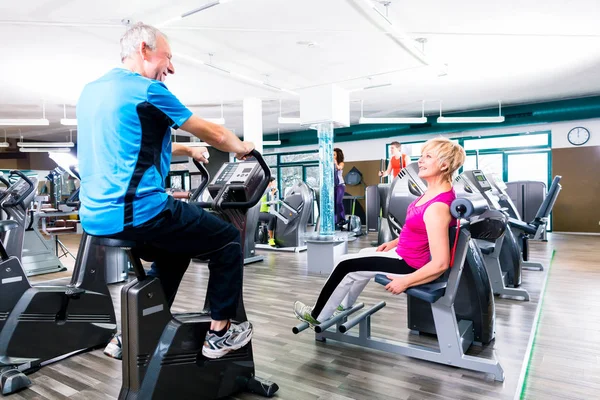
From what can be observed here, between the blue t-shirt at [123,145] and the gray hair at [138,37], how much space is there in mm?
140

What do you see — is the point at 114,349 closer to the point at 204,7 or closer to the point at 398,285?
the point at 398,285

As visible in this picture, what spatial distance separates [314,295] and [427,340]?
1.51 m

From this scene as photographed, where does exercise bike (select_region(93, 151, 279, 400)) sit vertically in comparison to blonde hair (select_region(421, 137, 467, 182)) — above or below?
below

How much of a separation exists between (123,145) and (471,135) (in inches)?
435

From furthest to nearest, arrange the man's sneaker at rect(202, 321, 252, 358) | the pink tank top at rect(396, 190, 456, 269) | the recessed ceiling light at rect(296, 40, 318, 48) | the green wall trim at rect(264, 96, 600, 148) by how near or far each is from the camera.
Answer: the green wall trim at rect(264, 96, 600, 148)
the recessed ceiling light at rect(296, 40, 318, 48)
the pink tank top at rect(396, 190, 456, 269)
the man's sneaker at rect(202, 321, 252, 358)

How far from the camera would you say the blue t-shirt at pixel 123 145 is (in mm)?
1432

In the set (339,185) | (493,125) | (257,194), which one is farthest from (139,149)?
(493,125)

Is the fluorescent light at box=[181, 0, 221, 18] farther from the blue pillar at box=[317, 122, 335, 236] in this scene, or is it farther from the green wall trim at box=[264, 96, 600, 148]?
the green wall trim at box=[264, 96, 600, 148]

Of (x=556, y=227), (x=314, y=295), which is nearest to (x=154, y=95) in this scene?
(x=314, y=295)

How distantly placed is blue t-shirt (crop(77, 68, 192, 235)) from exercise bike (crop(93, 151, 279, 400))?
0.17 m

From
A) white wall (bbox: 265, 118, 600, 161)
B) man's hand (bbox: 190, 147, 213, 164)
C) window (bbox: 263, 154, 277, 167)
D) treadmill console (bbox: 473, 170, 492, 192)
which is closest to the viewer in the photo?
man's hand (bbox: 190, 147, 213, 164)

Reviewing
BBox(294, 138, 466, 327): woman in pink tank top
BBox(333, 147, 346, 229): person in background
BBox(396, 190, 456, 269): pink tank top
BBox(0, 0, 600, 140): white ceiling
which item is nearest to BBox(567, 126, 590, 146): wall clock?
BBox(0, 0, 600, 140): white ceiling

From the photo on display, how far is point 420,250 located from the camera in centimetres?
219

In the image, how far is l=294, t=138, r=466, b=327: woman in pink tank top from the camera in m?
2.07
